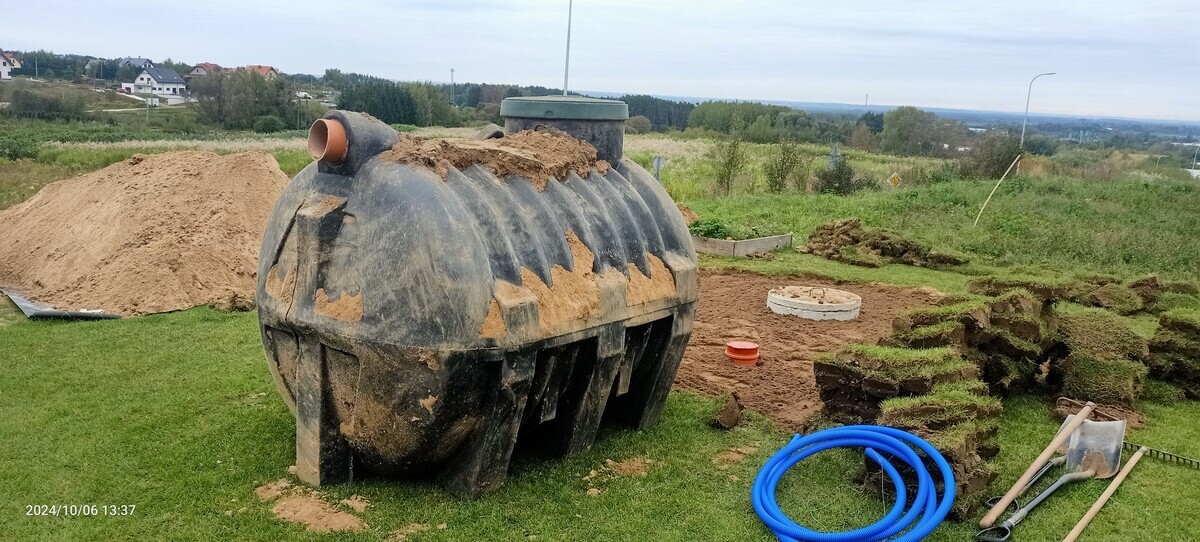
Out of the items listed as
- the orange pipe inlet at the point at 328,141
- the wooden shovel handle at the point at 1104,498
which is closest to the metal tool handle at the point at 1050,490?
the wooden shovel handle at the point at 1104,498

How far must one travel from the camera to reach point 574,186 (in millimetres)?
6035

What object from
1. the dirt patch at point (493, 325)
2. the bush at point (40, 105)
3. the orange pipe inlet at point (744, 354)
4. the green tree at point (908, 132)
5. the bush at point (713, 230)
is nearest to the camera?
the dirt patch at point (493, 325)

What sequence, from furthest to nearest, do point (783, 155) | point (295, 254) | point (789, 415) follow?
1. point (783, 155)
2. point (789, 415)
3. point (295, 254)

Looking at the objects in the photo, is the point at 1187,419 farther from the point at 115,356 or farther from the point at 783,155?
the point at 783,155

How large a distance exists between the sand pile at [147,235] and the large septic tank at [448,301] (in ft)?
19.0

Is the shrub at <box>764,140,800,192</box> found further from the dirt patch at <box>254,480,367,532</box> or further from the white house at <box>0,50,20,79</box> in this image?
the white house at <box>0,50,20,79</box>

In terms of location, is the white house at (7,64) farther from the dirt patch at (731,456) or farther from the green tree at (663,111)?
the dirt patch at (731,456)

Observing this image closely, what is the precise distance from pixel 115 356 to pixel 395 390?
5.00m

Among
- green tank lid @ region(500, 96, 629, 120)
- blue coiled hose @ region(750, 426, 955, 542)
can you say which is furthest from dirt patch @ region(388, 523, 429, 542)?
green tank lid @ region(500, 96, 629, 120)

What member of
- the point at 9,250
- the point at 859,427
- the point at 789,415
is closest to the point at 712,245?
the point at 789,415

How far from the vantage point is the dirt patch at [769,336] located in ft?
25.8

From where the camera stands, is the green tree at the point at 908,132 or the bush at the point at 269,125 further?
the green tree at the point at 908,132

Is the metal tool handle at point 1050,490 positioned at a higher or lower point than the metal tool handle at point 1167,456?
lower

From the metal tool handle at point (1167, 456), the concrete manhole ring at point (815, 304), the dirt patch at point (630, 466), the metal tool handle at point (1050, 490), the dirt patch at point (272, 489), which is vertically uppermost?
the concrete manhole ring at point (815, 304)
